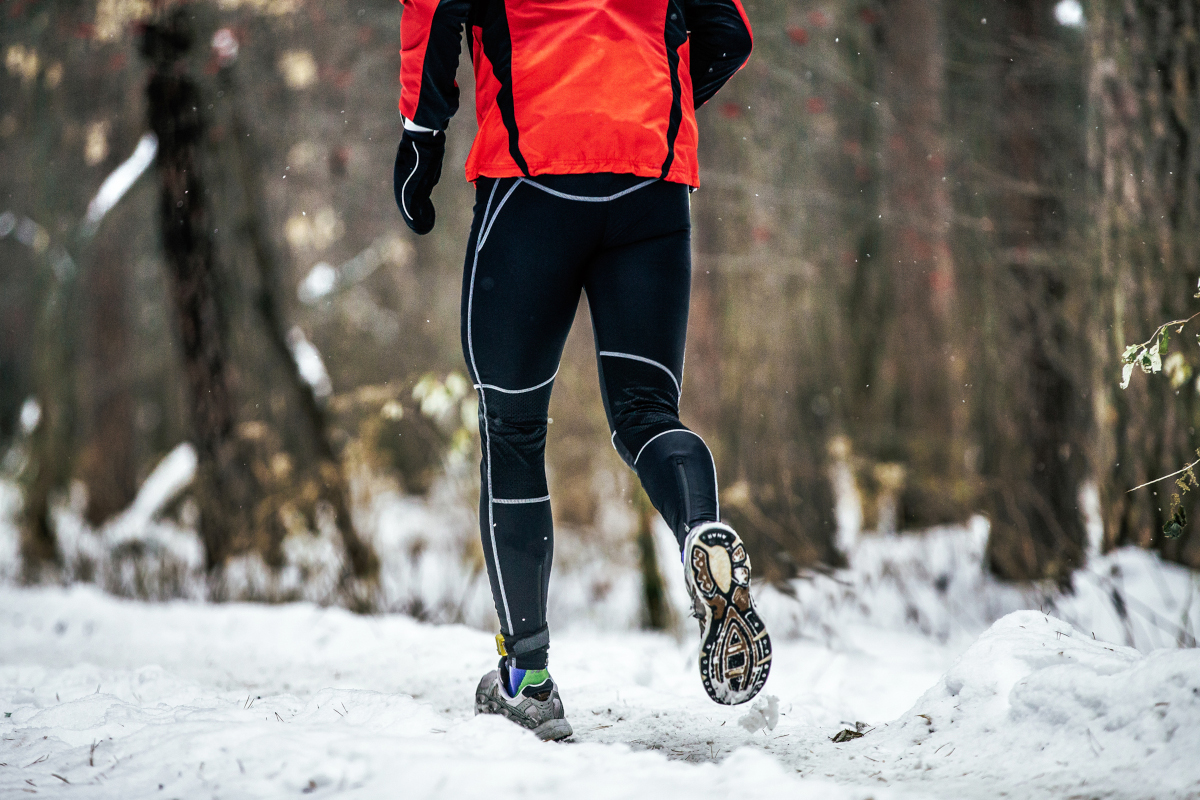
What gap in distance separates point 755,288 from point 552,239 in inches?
249

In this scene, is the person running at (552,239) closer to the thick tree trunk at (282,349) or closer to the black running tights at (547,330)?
the black running tights at (547,330)

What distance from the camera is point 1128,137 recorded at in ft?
12.7

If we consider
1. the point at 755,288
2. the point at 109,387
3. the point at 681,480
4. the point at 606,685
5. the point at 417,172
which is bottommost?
the point at 606,685

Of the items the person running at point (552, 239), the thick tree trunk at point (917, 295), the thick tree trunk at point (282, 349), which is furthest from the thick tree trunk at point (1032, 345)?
the thick tree trunk at point (282, 349)

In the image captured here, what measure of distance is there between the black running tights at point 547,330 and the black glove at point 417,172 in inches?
5.9

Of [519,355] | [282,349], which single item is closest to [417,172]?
[519,355]

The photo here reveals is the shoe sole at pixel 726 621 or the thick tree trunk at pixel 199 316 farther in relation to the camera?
the thick tree trunk at pixel 199 316

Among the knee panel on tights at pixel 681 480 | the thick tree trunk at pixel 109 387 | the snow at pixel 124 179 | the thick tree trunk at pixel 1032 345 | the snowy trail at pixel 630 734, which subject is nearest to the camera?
the snowy trail at pixel 630 734

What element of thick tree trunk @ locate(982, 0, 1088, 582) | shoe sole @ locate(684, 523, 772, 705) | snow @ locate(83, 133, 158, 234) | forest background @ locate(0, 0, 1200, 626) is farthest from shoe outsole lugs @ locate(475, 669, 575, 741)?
snow @ locate(83, 133, 158, 234)

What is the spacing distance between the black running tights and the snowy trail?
419mm

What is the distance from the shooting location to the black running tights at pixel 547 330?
1.88m

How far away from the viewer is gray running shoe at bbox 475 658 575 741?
6.38ft

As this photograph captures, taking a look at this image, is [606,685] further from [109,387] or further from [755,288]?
[109,387]

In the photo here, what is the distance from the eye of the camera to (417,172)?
2021 millimetres
